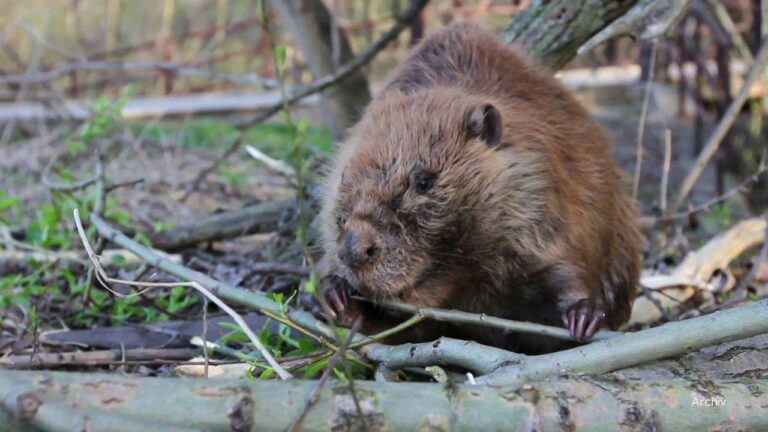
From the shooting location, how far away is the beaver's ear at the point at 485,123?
8.15 ft

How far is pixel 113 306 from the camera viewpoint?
3.18 metres

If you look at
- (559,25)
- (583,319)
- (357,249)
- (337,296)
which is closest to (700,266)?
(559,25)

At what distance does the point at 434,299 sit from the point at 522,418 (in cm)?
78

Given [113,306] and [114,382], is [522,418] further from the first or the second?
[113,306]

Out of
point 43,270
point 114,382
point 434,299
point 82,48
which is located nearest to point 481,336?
point 434,299

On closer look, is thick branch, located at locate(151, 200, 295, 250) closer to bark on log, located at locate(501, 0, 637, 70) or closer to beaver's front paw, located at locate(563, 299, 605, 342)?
bark on log, located at locate(501, 0, 637, 70)

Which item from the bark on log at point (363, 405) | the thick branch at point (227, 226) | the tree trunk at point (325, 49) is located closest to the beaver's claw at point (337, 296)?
the bark on log at point (363, 405)

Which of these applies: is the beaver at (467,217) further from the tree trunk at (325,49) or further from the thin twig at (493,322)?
the tree trunk at (325,49)

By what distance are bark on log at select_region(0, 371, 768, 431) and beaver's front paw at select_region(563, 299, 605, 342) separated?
47cm

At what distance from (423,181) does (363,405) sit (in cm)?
92

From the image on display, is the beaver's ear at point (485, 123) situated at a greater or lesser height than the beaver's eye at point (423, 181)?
greater

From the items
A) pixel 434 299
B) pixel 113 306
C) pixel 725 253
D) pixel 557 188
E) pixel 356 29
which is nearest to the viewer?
pixel 434 299

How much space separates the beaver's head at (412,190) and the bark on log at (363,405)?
24.9 inches

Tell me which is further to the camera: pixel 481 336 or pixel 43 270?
pixel 43 270
